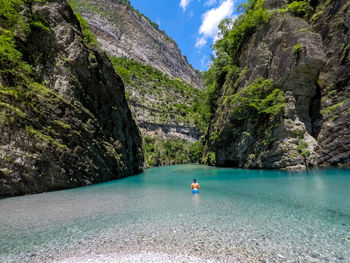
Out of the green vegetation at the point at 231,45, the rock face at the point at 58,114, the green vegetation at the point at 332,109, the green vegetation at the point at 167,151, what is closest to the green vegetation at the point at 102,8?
the green vegetation at the point at 167,151

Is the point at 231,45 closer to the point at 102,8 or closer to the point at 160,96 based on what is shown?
the point at 160,96

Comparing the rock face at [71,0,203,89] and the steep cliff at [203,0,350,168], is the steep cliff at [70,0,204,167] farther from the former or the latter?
the steep cliff at [203,0,350,168]

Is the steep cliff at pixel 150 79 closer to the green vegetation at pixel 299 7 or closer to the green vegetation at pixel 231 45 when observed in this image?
the green vegetation at pixel 231 45

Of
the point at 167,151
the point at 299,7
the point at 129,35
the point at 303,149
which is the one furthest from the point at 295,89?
the point at 129,35

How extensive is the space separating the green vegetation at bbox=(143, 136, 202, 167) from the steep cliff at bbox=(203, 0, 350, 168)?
3382 centimetres

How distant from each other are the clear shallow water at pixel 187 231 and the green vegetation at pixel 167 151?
4905cm

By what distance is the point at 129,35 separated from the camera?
365 ft

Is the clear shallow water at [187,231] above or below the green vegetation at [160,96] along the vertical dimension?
below

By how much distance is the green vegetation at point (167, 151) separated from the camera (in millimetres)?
60825

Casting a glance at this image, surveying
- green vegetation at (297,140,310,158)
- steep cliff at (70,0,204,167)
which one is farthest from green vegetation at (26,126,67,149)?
steep cliff at (70,0,204,167)

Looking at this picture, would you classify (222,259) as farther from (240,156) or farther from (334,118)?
(240,156)

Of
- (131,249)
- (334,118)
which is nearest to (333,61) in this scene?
(334,118)

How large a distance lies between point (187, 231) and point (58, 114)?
15446 mm

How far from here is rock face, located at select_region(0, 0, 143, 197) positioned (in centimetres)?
1274
